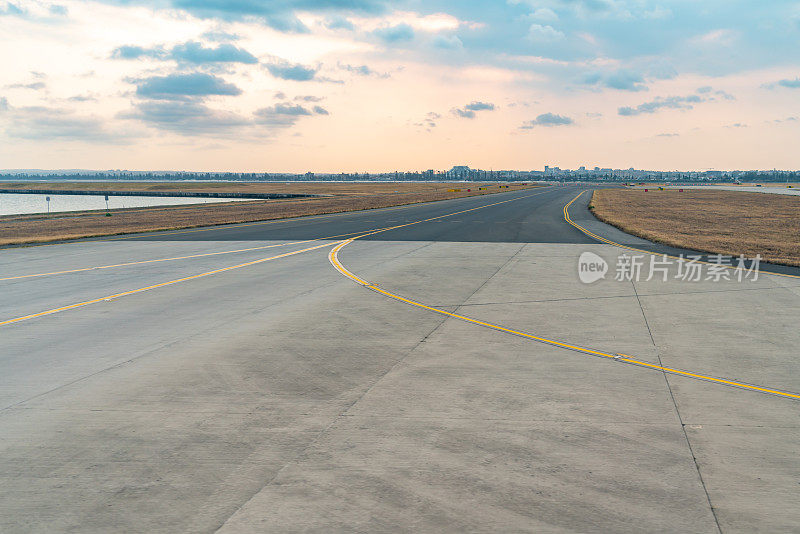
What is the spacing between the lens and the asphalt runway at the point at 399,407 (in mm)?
5426

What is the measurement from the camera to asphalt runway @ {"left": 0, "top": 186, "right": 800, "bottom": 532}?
5.43m

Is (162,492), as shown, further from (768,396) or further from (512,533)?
(768,396)

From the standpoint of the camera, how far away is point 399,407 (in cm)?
786

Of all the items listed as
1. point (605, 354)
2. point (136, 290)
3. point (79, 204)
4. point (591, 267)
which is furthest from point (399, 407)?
point (79, 204)

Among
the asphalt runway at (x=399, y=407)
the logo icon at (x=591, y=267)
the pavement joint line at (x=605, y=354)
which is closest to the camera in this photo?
the asphalt runway at (x=399, y=407)

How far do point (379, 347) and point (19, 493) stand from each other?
6258 mm

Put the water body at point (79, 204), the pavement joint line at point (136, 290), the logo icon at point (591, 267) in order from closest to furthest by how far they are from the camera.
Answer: the pavement joint line at point (136, 290)
the logo icon at point (591, 267)
the water body at point (79, 204)

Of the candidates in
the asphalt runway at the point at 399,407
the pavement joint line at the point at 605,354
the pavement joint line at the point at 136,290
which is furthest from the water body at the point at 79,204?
the asphalt runway at the point at 399,407

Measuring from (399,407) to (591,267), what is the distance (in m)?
14.9

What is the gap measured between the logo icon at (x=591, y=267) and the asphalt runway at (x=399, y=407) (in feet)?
6.63

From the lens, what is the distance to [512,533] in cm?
500

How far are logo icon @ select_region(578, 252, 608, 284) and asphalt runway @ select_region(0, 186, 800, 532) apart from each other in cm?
202

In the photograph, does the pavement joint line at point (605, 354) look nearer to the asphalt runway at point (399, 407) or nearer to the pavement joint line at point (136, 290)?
the asphalt runway at point (399, 407)

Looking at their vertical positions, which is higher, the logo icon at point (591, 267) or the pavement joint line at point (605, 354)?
the logo icon at point (591, 267)
